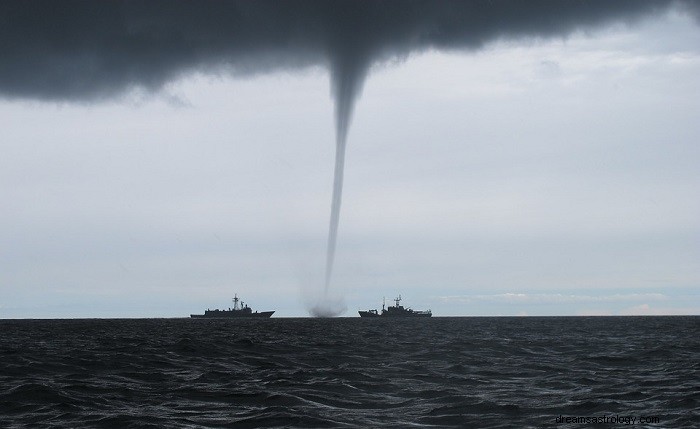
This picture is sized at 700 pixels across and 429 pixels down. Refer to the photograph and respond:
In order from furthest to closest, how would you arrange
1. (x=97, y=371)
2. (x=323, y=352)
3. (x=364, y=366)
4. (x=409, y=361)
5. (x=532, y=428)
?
(x=323, y=352) → (x=409, y=361) → (x=364, y=366) → (x=97, y=371) → (x=532, y=428)

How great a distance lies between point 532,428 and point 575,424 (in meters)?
1.34

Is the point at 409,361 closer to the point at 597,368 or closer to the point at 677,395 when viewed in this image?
the point at 597,368

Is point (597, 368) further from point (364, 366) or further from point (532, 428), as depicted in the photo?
point (532, 428)

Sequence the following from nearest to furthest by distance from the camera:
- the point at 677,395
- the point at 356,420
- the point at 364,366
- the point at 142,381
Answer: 1. the point at 356,420
2. the point at 677,395
3. the point at 142,381
4. the point at 364,366

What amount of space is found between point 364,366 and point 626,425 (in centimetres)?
1914

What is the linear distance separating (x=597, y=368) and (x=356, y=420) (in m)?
19.6

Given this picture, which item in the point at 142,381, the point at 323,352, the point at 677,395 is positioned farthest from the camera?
the point at 323,352

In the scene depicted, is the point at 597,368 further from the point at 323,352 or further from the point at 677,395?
the point at 323,352

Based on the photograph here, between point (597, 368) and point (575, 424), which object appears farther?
point (597, 368)

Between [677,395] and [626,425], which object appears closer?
[626,425]

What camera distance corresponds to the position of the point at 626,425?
2012 cm

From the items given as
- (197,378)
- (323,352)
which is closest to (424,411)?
(197,378)

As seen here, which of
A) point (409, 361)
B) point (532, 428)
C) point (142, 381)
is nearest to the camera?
point (532, 428)

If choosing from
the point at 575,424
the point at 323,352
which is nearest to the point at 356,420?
the point at 575,424
